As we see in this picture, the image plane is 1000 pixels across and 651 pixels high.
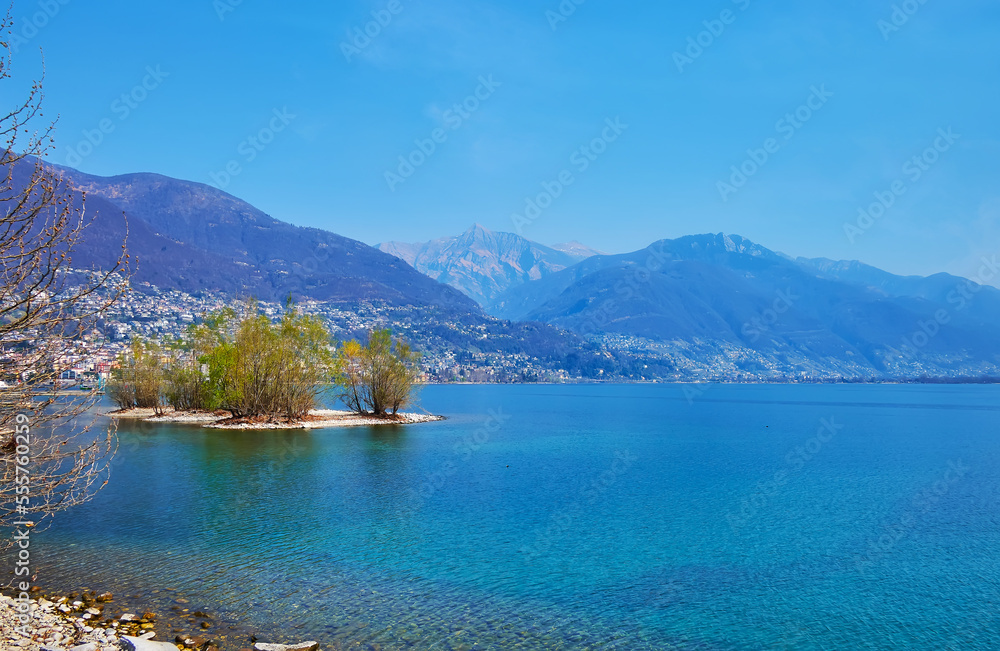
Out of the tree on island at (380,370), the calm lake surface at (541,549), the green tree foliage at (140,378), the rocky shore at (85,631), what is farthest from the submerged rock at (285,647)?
the green tree foliage at (140,378)

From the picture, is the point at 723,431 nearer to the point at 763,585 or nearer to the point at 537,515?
the point at 537,515

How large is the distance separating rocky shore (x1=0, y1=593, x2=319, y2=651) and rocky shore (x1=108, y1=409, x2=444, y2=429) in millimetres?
49358

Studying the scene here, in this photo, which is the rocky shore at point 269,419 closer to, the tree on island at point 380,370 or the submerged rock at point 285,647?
the tree on island at point 380,370

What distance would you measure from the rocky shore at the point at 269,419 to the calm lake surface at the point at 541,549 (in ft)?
51.5

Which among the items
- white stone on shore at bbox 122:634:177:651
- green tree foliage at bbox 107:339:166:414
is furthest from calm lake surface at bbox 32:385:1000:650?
green tree foliage at bbox 107:339:166:414

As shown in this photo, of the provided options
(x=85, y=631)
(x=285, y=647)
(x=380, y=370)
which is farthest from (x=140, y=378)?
(x=285, y=647)

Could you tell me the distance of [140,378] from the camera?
79438mm

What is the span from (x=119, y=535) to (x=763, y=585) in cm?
2272

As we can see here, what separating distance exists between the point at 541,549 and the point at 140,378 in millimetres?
73500

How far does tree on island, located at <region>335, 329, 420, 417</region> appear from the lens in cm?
6925

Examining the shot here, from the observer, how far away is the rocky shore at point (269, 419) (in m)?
64.6

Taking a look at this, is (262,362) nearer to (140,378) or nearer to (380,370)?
(380,370)

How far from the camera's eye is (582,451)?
2172 inches

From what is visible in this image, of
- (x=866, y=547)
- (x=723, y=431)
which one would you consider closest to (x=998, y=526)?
(x=866, y=547)
